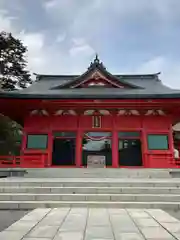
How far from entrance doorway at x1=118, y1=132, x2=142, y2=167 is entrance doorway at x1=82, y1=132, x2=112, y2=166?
2.29 ft

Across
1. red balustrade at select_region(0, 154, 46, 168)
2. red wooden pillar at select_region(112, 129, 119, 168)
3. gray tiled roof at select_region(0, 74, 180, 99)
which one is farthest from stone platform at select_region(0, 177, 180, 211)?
gray tiled roof at select_region(0, 74, 180, 99)

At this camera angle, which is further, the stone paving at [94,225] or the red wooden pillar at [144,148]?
the red wooden pillar at [144,148]

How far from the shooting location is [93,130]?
14297mm

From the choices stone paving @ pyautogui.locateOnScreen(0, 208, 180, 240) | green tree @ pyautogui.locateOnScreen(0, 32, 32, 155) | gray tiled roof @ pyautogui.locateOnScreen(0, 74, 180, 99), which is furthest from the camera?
green tree @ pyautogui.locateOnScreen(0, 32, 32, 155)

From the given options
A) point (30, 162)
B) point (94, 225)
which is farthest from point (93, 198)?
point (30, 162)

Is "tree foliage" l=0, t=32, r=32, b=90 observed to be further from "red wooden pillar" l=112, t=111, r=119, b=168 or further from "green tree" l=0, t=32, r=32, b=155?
"red wooden pillar" l=112, t=111, r=119, b=168

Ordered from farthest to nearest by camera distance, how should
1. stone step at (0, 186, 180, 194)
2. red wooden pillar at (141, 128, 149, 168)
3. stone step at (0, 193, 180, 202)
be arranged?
red wooden pillar at (141, 128, 149, 168)
stone step at (0, 186, 180, 194)
stone step at (0, 193, 180, 202)

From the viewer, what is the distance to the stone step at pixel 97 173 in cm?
1164

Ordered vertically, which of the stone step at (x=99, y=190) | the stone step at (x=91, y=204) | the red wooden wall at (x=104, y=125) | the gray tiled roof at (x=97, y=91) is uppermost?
the gray tiled roof at (x=97, y=91)

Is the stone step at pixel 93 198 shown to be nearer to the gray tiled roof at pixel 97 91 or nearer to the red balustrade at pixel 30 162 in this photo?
the red balustrade at pixel 30 162

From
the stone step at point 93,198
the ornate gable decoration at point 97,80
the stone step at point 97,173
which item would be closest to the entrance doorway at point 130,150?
the stone step at point 97,173

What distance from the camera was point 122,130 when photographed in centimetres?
1420

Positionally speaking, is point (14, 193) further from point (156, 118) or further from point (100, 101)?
Result: point (156, 118)

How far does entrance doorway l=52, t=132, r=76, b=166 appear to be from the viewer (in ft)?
46.9
